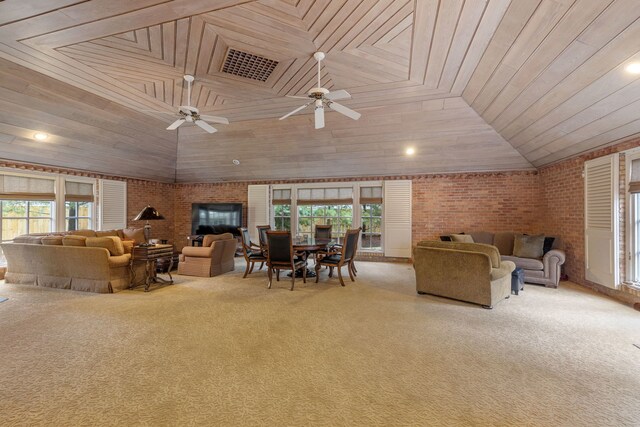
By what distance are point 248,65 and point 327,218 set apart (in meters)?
4.97

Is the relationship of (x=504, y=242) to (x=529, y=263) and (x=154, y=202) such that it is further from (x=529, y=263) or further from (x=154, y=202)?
(x=154, y=202)

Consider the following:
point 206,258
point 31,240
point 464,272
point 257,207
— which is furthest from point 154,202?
point 464,272

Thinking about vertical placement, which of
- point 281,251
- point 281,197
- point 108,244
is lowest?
point 281,251

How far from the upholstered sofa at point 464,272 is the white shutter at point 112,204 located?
7523 mm

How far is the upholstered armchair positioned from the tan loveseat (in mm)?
896

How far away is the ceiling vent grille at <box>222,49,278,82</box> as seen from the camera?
3.56 m

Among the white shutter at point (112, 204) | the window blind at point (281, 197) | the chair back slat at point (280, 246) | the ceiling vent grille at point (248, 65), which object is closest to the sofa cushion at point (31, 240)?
the white shutter at point (112, 204)

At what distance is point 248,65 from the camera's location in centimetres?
374

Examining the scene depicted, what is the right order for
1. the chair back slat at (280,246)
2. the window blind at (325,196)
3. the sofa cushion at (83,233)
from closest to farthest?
1. the chair back slat at (280,246)
2. the sofa cushion at (83,233)
3. the window blind at (325,196)

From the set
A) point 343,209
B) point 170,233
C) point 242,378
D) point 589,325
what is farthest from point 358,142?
point 170,233

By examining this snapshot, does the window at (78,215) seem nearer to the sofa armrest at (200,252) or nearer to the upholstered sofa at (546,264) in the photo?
the sofa armrest at (200,252)

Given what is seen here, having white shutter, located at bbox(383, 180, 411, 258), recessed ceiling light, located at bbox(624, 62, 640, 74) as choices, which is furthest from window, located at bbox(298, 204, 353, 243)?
recessed ceiling light, located at bbox(624, 62, 640, 74)

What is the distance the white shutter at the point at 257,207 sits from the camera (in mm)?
8508

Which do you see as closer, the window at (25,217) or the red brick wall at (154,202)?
the window at (25,217)
